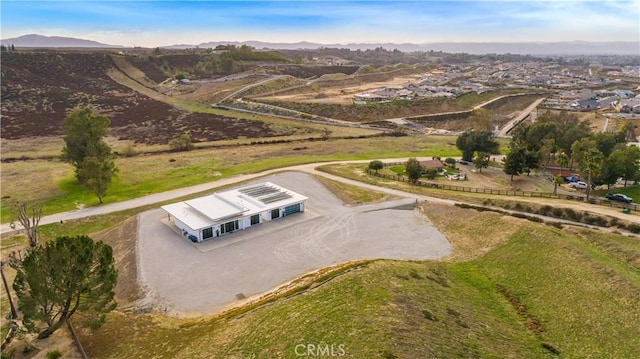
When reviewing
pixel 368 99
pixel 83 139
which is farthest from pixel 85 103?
pixel 368 99

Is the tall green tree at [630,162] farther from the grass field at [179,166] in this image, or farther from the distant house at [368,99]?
the distant house at [368,99]

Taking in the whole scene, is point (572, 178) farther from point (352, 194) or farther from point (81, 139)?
point (81, 139)

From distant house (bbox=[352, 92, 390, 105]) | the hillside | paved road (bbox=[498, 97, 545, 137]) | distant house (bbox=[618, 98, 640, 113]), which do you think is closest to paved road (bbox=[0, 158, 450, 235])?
the hillside

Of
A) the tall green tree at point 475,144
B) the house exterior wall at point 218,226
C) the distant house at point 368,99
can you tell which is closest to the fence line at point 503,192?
the tall green tree at point 475,144

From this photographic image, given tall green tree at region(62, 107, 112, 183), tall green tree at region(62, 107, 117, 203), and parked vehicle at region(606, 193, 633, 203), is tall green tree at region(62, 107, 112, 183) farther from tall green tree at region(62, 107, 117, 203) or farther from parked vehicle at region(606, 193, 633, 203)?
parked vehicle at region(606, 193, 633, 203)

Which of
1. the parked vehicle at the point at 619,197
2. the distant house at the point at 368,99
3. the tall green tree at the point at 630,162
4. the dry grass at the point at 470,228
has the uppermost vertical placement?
the distant house at the point at 368,99

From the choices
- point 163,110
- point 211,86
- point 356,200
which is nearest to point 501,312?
point 356,200
